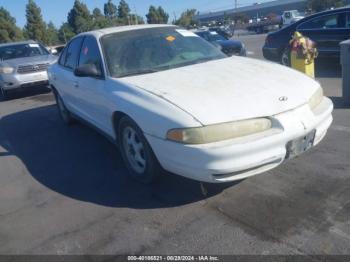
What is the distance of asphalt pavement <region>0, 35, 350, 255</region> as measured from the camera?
3.00 meters

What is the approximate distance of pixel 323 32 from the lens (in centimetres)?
935

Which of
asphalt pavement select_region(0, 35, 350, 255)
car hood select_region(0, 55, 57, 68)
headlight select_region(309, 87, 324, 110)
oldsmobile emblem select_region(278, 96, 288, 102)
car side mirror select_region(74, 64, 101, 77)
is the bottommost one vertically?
asphalt pavement select_region(0, 35, 350, 255)

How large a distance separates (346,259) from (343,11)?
7794 millimetres

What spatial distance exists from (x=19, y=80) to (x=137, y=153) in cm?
767

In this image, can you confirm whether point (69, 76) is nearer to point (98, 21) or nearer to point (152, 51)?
point (152, 51)

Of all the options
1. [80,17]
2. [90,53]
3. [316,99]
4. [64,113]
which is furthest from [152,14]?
[316,99]

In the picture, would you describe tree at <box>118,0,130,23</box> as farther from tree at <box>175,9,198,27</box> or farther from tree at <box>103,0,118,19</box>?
tree at <box>175,9,198,27</box>

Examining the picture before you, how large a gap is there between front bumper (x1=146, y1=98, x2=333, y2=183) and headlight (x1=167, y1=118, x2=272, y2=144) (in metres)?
0.04

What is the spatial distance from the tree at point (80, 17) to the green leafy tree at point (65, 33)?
0.77 meters

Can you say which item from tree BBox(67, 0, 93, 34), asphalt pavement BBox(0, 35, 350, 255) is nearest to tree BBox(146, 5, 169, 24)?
tree BBox(67, 0, 93, 34)

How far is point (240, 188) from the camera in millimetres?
3785

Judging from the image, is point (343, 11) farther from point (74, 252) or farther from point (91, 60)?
point (74, 252)

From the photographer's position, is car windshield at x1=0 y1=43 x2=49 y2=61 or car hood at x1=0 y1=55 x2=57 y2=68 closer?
car hood at x1=0 y1=55 x2=57 y2=68

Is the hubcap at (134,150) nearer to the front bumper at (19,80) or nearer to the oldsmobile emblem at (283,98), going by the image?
the oldsmobile emblem at (283,98)
